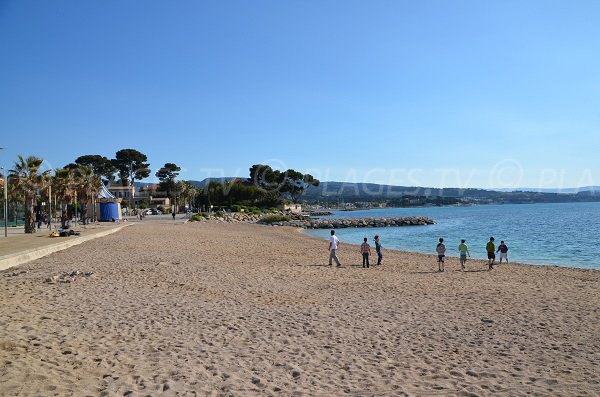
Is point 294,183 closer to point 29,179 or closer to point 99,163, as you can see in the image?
Answer: point 99,163

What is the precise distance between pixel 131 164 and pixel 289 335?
9308cm

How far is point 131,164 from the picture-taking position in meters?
94.1

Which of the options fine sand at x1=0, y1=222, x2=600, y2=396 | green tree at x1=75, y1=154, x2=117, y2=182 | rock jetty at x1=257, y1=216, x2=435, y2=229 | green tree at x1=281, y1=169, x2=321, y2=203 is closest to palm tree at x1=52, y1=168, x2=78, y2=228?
fine sand at x1=0, y1=222, x2=600, y2=396

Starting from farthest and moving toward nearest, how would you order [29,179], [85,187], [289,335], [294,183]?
[294,183] → [85,187] → [29,179] → [289,335]

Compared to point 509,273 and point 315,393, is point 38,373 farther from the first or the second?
point 509,273

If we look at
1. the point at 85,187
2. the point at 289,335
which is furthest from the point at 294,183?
the point at 289,335

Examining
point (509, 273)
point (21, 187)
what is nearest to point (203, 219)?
point (21, 187)

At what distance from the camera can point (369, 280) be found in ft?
49.1

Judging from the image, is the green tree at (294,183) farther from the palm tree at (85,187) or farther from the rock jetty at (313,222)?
the palm tree at (85,187)

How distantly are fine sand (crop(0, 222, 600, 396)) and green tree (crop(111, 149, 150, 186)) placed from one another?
8330 centimetres

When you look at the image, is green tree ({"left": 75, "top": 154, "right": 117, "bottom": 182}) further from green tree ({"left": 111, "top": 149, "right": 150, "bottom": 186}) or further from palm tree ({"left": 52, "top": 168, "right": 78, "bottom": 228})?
palm tree ({"left": 52, "top": 168, "right": 78, "bottom": 228})

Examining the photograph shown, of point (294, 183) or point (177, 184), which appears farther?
point (294, 183)

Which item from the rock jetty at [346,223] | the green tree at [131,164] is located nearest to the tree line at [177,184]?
the green tree at [131,164]

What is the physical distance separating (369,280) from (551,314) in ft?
19.4
